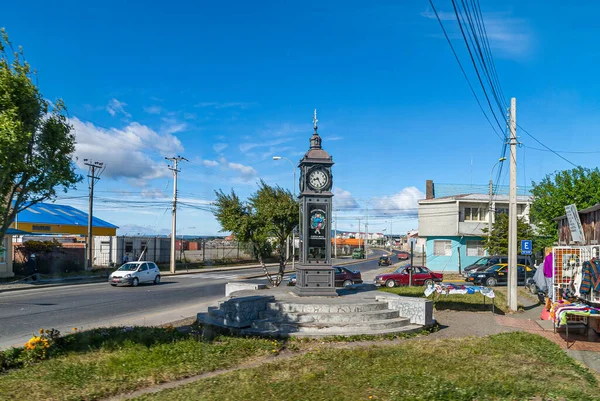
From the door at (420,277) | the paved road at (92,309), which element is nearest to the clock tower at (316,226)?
the paved road at (92,309)

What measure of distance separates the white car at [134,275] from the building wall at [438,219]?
2673 centimetres

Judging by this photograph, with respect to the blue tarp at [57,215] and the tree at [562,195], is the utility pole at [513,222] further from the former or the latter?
the blue tarp at [57,215]

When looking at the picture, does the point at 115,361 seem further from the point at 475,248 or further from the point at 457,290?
the point at 475,248

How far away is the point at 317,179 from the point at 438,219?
33.4 metres

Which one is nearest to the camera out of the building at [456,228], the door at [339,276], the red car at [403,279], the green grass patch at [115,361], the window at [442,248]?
the green grass patch at [115,361]

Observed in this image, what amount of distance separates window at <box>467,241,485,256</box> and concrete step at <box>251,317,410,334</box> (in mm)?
36051

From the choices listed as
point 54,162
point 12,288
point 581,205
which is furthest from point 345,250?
point 54,162

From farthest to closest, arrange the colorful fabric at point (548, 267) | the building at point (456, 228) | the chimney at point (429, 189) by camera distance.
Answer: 1. the chimney at point (429, 189)
2. the building at point (456, 228)
3. the colorful fabric at point (548, 267)

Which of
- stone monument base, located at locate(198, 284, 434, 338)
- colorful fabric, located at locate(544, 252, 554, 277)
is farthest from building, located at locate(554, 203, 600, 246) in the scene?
stone monument base, located at locate(198, 284, 434, 338)

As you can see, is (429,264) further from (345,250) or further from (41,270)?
(345,250)

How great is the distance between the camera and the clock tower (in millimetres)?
14922

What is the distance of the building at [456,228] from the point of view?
148 feet

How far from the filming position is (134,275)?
2827 centimetres

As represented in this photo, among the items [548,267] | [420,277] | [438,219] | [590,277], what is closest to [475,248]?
[438,219]
